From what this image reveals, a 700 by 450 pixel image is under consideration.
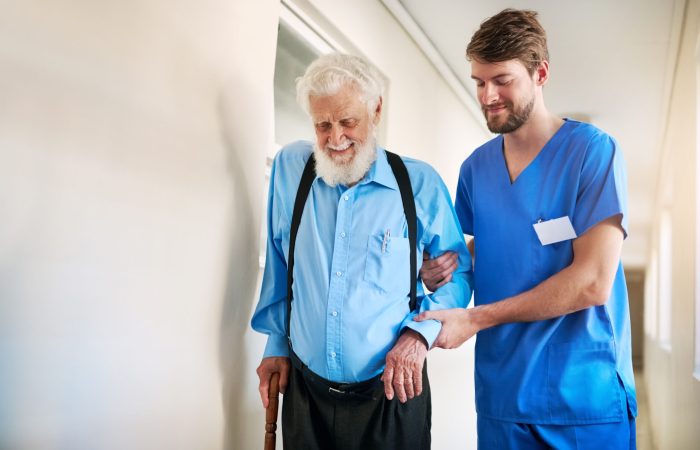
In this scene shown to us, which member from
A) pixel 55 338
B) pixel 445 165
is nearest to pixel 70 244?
pixel 55 338

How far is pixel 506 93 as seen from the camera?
5.54ft

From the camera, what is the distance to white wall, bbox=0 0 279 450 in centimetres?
115

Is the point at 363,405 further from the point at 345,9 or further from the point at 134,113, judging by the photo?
the point at 345,9

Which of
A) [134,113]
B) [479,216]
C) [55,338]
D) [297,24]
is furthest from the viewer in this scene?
[297,24]

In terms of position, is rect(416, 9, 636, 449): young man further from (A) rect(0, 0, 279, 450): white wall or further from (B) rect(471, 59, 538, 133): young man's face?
(A) rect(0, 0, 279, 450): white wall

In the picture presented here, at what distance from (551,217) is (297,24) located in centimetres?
144

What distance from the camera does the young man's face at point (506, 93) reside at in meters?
1.68

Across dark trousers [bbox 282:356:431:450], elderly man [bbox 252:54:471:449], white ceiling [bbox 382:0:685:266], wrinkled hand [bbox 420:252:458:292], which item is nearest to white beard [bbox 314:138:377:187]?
elderly man [bbox 252:54:471:449]

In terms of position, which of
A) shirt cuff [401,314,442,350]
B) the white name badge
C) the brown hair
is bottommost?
shirt cuff [401,314,442,350]

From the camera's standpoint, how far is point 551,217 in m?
1.62

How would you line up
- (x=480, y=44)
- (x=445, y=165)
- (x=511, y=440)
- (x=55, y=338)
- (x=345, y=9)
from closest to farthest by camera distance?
(x=55, y=338), (x=511, y=440), (x=480, y=44), (x=345, y=9), (x=445, y=165)

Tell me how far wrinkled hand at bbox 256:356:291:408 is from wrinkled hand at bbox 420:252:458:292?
1.56 feet

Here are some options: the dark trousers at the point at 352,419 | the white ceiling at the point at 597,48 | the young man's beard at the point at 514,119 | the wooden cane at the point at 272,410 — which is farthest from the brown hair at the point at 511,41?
the white ceiling at the point at 597,48

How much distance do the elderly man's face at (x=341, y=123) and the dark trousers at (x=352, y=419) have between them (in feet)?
2.02
